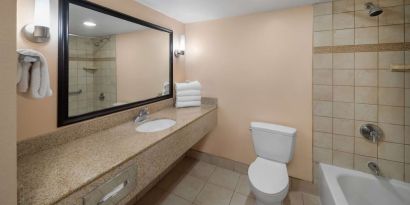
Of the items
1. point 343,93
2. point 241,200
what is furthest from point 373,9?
point 241,200

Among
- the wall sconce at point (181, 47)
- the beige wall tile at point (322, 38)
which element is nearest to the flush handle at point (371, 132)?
the beige wall tile at point (322, 38)

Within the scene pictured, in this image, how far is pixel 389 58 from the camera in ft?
4.97

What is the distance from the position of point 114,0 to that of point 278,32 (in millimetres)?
1674

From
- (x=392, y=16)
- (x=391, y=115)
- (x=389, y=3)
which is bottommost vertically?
(x=391, y=115)

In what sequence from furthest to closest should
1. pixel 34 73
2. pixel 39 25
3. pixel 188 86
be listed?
1. pixel 188 86
2. pixel 39 25
3. pixel 34 73

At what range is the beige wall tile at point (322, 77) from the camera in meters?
1.75

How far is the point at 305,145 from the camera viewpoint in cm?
192

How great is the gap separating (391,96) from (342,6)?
3.06ft

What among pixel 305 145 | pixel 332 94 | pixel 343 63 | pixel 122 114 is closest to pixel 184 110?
pixel 122 114

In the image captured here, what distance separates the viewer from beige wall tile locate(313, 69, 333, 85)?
5.73 ft

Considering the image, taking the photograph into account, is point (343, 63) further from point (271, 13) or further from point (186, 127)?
point (186, 127)

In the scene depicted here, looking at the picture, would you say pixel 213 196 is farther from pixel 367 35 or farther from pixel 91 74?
pixel 367 35

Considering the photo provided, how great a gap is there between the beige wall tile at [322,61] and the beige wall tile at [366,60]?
0.68 ft

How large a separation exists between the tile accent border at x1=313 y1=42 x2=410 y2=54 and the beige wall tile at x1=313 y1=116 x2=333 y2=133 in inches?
26.7
